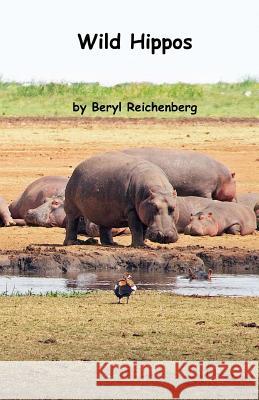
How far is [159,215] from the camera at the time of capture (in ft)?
58.5

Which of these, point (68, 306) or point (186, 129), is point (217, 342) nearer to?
point (68, 306)

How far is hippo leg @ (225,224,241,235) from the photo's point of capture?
65.7ft

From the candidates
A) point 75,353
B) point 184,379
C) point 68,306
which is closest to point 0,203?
point 68,306

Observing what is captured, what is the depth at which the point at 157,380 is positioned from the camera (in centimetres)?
856

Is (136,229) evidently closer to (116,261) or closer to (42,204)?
(116,261)

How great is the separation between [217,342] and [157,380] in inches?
75.2

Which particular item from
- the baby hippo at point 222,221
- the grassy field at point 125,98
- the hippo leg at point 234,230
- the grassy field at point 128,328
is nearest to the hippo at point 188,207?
the baby hippo at point 222,221

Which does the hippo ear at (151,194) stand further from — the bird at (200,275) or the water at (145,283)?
the bird at (200,275)

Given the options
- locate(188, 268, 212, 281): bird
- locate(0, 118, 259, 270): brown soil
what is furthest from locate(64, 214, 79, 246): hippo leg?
locate(188, 268, 212, 281): bird

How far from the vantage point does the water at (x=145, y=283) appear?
14.2 m

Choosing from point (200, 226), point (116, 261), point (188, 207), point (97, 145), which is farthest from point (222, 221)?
point (97, 145)

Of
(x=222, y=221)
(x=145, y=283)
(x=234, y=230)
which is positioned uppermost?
(x=222, y=221)

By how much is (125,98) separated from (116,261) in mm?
26891

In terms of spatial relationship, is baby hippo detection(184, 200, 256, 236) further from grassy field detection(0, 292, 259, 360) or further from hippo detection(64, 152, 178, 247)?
grassy field detection(0, 292, 259, 360)
